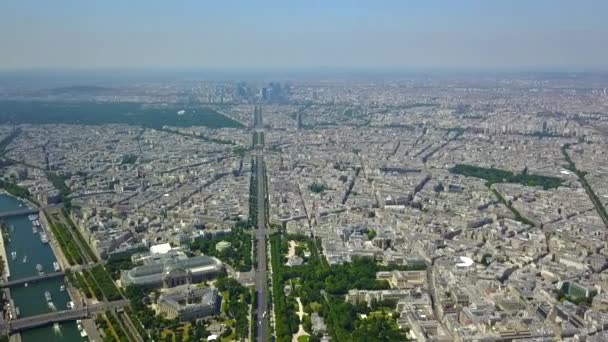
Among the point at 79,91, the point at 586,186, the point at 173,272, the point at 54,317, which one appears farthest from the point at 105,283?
the point at 79,91

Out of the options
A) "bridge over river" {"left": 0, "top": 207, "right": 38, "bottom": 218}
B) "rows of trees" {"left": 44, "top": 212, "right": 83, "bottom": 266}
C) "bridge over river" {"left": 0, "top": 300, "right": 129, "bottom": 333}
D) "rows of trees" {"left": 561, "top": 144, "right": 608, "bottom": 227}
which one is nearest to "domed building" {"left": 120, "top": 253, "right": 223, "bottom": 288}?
"bridge over river" {"left": 0, "top": 300, "right": 129, "bottom": 333}

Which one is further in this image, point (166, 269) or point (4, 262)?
point (4, 262)

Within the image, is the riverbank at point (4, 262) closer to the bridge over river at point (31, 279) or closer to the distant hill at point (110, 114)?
the bridge over river at point (31, 279)

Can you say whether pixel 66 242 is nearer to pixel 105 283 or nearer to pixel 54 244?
pixel 54 244

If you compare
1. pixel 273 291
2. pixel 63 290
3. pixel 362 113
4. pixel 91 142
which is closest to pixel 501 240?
pixel 273 291

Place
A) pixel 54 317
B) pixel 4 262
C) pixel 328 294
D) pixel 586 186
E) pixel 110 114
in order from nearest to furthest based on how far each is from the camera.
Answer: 1. pixel 54 317
2. pixel 328 294
3. pixel 4 262
4. pixel 586 186
5. pixel 110 114

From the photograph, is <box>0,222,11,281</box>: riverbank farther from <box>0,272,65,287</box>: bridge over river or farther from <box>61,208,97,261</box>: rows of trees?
<box>61,208,97,261</box>: rows of trees

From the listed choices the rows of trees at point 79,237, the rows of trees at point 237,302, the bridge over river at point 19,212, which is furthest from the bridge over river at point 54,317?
the bridge over river at point 19,212
